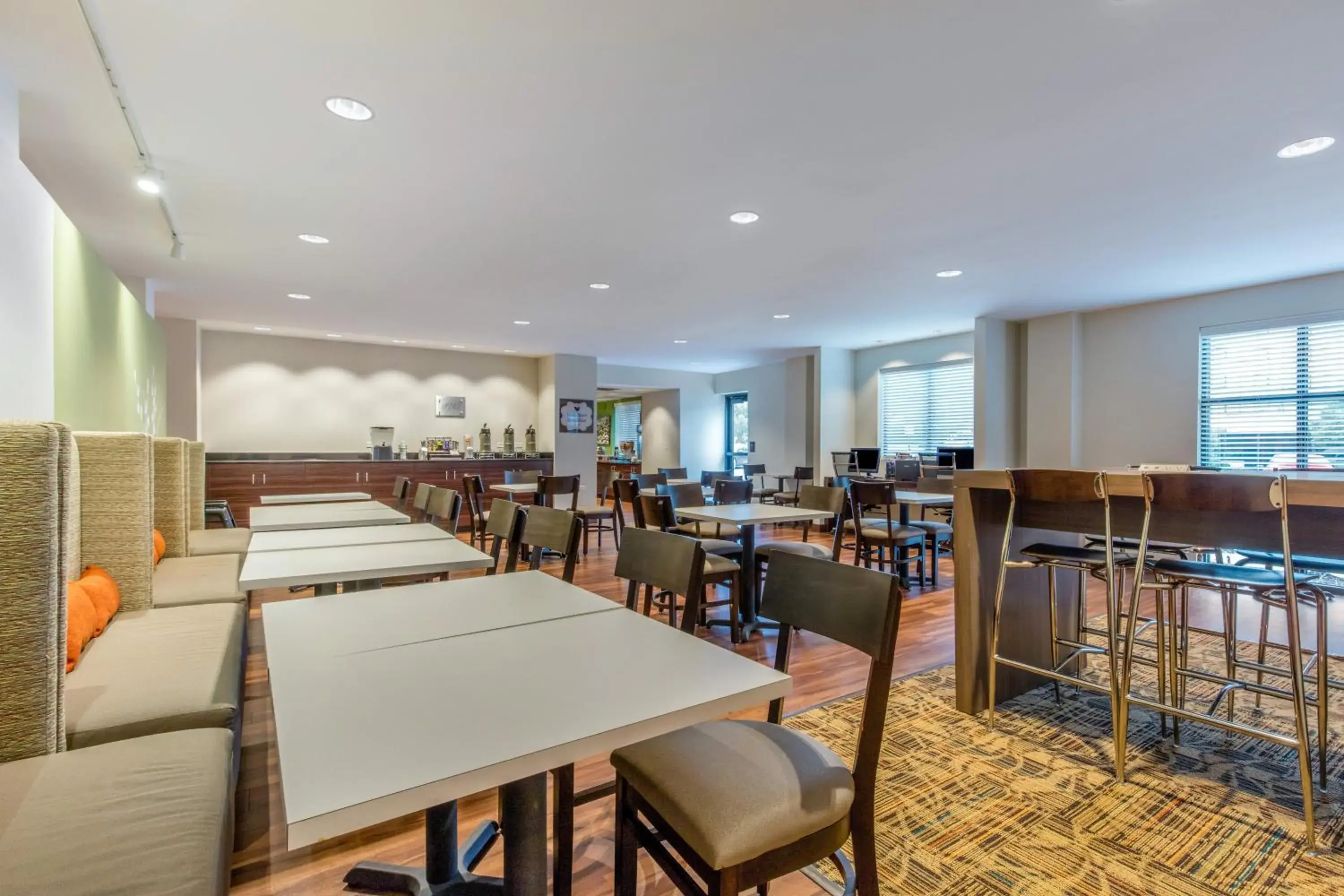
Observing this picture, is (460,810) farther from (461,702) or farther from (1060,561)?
(1060,561)

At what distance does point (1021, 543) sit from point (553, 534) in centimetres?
215

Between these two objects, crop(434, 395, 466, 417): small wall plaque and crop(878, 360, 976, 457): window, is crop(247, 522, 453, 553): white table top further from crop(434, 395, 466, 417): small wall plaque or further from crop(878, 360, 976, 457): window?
crop(878, 360, 976, 457): window

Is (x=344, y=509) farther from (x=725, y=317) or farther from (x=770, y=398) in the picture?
(x=770, y=398)

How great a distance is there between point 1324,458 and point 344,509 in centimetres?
760

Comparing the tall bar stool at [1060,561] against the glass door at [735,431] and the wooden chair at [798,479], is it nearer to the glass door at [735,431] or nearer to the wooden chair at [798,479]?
the wooden chair at [798,479]

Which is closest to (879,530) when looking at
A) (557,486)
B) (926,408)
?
(557,486)

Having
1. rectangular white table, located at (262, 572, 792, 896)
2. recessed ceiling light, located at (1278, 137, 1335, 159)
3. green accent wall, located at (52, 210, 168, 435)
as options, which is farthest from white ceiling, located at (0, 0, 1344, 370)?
rectangular white table, located at (262, 572, 792, 896)

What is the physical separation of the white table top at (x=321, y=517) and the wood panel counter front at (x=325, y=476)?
11.7 ft

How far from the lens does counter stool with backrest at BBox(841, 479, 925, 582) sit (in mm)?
4379

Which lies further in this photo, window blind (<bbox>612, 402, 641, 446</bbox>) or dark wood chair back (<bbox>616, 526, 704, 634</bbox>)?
window blind (<bbox>612, 402, 641, 446</bbox>)

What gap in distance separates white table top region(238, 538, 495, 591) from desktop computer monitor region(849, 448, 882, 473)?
6.64m

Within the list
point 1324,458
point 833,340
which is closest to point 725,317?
point 833,340

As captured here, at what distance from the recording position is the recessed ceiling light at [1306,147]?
2.86m

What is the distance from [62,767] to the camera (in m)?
1.31
